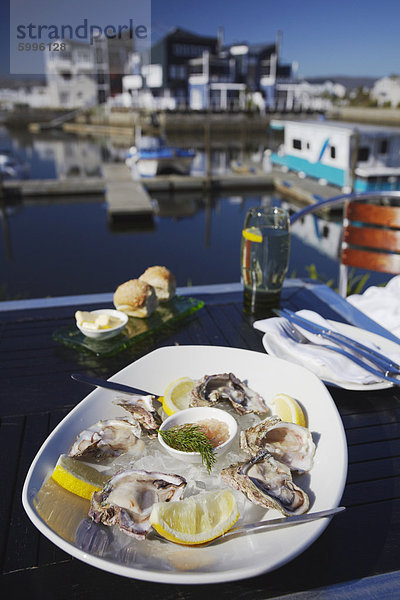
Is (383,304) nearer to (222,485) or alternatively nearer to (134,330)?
(134,330)

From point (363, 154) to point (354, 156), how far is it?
66.4 inches

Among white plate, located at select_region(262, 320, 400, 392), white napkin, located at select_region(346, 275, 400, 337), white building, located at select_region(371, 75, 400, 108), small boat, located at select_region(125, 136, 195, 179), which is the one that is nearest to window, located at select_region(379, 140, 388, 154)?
small boat, located at select_region(125, 136, 195, 179)

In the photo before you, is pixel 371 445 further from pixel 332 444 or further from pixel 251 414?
pixel 251 414

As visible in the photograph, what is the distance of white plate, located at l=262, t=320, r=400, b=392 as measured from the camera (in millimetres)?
1359

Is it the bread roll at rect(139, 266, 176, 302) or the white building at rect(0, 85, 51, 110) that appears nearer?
the bread roll at rect(139, 266, 176, 302)

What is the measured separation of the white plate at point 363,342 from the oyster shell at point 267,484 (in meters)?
0.52

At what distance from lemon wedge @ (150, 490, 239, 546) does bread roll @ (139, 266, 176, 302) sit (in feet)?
4.01

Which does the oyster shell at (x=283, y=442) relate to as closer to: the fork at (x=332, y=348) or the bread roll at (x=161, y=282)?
the fork at (x=332, y=348)

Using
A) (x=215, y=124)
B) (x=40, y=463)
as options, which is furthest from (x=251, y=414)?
(x=215, y=124)

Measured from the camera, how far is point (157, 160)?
19.4 m

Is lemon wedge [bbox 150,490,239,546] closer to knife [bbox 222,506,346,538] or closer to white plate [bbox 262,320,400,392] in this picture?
knife [bbox 222,506,346,538]

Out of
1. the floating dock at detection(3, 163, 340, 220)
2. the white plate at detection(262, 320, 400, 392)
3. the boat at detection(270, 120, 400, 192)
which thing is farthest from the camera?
the floating dock at detection(3, 163, 340, 220)

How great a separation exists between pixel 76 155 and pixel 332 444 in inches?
1271

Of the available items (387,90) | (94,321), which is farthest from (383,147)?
(387,90)
